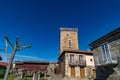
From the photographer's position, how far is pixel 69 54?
30281mm

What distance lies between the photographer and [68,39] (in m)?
44.5

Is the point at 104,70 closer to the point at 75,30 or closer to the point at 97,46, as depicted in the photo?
the point at 97,46

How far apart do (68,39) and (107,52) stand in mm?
28002

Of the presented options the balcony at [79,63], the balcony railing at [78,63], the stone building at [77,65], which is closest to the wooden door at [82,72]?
the stone building at [77,65]

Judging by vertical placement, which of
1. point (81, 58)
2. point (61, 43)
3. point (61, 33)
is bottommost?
point (81, 58)

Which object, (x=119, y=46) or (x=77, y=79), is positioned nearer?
(x=119, y=46)

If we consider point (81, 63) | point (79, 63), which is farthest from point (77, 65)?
point (81, 63)

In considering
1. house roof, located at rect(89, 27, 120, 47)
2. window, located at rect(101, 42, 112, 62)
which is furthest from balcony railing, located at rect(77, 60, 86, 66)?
window, located at rect(101, 42, 112, 62)

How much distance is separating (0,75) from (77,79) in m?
17.4

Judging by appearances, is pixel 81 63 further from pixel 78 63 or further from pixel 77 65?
pixel 77 65

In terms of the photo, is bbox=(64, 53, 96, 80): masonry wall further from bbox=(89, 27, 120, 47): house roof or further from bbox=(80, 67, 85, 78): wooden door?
bbox=(89, 27, 120, 47): house roof

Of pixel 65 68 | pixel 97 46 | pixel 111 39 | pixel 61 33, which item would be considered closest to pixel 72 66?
pixel 65 68

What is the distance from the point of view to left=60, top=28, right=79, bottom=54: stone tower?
4372 cm

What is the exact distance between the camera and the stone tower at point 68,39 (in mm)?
43719
